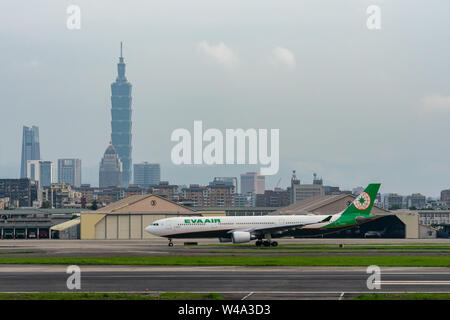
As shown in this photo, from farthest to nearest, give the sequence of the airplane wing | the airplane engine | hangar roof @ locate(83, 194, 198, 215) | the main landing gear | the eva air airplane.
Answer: hangar roof @ locate(83, 194, 198, 215) → the eva air airplane → the airplane wing → the main landing gear → the airplane engine

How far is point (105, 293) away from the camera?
3800 centimetres

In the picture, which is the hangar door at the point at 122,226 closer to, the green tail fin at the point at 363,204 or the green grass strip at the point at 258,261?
the green tail fin at the point at 363,204

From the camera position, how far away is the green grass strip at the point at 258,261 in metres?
56.6

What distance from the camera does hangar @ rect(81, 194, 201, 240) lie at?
122 m

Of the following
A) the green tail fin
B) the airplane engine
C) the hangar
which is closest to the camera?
the airplane engine

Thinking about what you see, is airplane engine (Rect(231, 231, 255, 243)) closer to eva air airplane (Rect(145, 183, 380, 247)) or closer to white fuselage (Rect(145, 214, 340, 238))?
eva air airplane (Rect(145, 183, 380, 247))

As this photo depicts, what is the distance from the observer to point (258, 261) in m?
59.2

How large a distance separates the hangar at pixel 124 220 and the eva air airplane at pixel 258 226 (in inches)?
1277

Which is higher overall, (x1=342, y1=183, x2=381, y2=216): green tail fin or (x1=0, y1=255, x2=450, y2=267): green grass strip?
(x1=342, y1=183, x2=381, y2=216): green tail fin

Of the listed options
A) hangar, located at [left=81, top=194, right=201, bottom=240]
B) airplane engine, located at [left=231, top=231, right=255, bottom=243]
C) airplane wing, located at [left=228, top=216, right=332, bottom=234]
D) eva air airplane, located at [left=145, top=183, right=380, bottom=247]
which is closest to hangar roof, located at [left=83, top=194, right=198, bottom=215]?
hangar, located at [left=81, top=194, right=201, bottom=240]

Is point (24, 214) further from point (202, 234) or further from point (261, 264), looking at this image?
point (261, 264)

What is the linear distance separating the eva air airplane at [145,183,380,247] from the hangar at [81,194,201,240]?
3244cm

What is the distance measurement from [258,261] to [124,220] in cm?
6704
